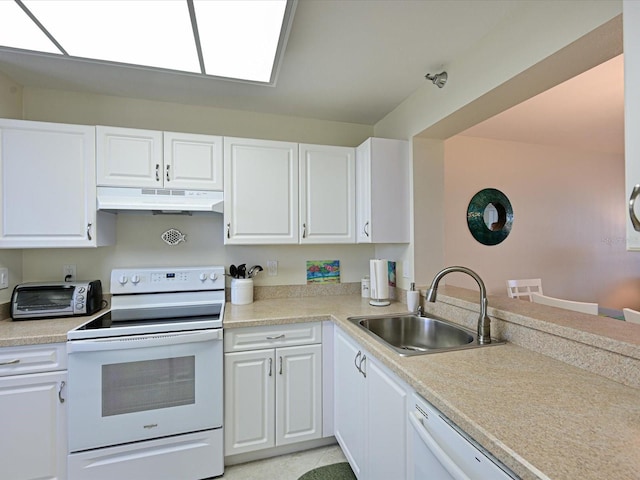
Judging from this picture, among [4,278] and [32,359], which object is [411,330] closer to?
[32,359]

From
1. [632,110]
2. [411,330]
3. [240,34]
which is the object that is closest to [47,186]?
[240,34]

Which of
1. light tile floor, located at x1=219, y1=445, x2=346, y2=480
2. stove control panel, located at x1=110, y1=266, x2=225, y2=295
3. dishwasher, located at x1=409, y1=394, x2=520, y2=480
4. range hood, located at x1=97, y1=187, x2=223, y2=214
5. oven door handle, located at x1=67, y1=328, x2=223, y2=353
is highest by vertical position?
range hood, located at x1=97, y1=187, x2=223, y2=214

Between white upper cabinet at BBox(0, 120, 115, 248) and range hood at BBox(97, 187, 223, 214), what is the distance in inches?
4.1

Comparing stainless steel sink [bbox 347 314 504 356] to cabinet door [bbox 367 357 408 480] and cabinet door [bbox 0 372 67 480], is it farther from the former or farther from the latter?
cabinet door [bbox 0 372 67 480]

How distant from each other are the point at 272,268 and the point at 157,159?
1151 millimetres

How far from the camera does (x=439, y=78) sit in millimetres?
1873

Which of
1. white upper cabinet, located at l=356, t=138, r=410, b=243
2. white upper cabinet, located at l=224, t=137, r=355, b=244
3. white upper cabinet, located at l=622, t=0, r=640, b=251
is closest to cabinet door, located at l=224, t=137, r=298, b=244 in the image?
white upper cabinet, located at l=224, t=137, r=355, b=244

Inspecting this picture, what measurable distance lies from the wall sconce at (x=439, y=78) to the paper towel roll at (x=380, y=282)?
1189 millimetres

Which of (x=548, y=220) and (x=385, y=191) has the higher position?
(x=385, y=191)

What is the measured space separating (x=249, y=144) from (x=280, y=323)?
126 centimetres

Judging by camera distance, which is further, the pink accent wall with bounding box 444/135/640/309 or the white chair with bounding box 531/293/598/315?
the pink accent wall with bounding box 444/135/640/309

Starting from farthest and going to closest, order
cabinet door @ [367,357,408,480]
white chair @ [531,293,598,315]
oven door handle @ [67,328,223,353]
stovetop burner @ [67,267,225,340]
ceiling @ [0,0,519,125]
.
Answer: white chair @ [531,293,598,315]
stovetop burner @ [67,267,225,340]
oven door handle @ [67,328,223,353]
ceiling @ [0,0,519,125]
cabinet door @ [367,357,408,480]

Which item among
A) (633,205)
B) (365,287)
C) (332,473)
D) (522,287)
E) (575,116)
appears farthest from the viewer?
(522,287)

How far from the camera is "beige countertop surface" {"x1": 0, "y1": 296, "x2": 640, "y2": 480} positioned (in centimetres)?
67
